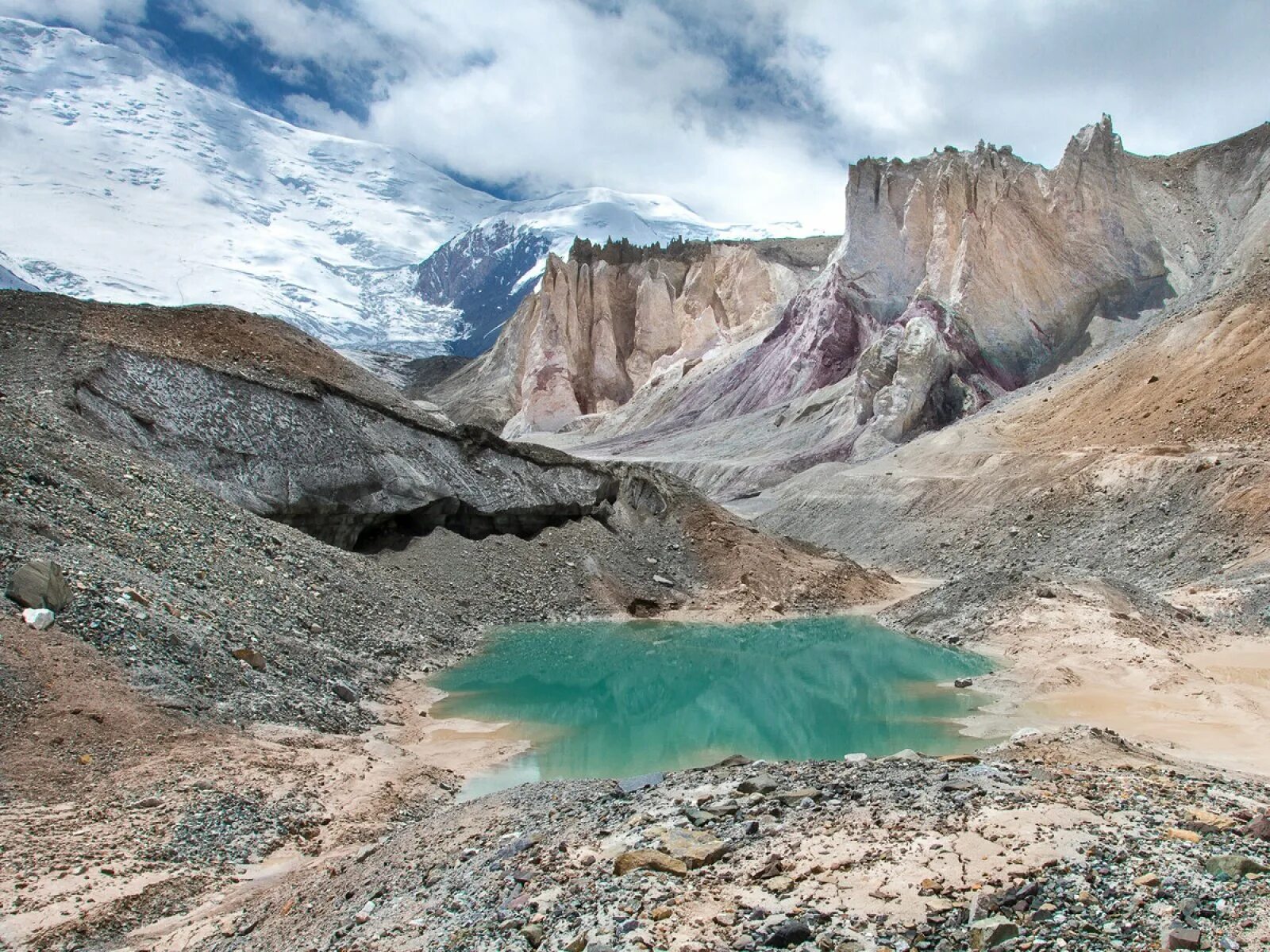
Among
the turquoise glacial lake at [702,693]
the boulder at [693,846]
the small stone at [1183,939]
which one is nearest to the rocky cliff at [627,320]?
the turquoise glacial lake at [702,693]

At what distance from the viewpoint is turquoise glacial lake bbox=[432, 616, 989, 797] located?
15.6m

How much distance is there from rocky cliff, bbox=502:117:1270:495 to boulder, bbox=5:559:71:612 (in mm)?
47031

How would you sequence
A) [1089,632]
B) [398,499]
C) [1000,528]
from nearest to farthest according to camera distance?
[1089,632] → [398,499] → [1000,528]

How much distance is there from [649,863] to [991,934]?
2.50 m

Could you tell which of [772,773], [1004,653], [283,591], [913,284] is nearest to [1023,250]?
[913,284]

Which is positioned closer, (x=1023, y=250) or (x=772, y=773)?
(x=772, y=773)

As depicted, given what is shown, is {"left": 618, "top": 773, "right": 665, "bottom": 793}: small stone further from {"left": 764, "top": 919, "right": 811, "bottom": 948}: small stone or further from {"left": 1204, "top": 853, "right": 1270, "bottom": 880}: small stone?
{"left": 1204, "top": 853, "right": 1270, "bottom": 880}: small stone

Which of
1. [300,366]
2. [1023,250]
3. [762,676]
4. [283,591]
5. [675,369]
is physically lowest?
[762,676]

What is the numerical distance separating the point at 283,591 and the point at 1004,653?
1537 centimetres

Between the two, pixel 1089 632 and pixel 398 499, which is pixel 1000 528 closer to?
pixel 1089 632

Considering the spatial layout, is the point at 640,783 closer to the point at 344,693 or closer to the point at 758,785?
the point at 758,785

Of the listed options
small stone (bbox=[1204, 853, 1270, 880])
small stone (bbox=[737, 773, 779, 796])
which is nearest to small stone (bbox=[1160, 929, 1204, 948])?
small stone (bbox=[1204, 853, 1270, 880])

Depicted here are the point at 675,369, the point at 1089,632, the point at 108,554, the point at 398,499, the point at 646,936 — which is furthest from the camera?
the point at 675,369

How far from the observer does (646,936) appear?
6.38 meters
